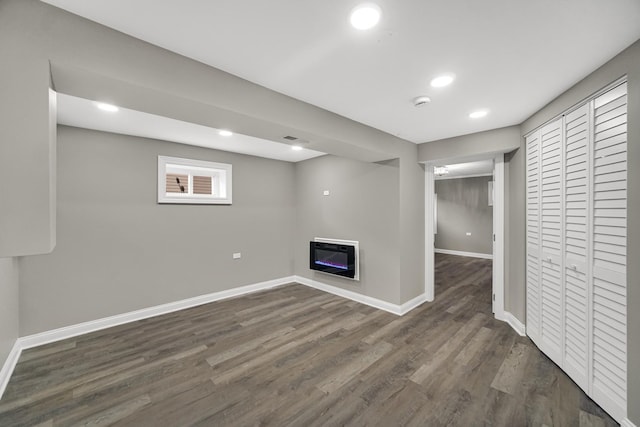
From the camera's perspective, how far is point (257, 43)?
1.53 metres

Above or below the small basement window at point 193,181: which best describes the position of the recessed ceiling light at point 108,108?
above

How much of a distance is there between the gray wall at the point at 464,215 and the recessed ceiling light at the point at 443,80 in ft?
22.9

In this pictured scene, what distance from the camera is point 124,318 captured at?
329 cm

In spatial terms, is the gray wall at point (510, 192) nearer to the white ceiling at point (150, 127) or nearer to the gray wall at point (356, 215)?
the gray wall at point (356, 215)

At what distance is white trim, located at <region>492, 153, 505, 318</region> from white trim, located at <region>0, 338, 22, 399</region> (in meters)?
5.13

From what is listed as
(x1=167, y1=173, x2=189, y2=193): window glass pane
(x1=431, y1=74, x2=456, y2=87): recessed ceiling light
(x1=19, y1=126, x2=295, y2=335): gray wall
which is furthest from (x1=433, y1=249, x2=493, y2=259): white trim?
(x1=167, y1=173, x2=189, y2=193): window glass pane

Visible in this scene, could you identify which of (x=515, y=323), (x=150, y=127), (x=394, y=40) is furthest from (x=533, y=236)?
(x=150, y=127)

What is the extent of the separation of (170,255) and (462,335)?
13.2 feet

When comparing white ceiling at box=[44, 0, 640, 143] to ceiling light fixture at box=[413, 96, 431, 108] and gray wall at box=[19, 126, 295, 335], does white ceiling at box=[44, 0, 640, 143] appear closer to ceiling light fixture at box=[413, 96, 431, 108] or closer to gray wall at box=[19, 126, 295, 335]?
ceiling light fixture at box=[413, 96, 431, 108]

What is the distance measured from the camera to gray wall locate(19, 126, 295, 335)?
2.94m

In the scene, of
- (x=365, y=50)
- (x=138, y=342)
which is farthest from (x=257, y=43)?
(x=138, y=342)

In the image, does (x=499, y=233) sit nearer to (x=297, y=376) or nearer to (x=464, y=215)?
(x=297, y=376)

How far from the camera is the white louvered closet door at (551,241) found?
2.28 metres

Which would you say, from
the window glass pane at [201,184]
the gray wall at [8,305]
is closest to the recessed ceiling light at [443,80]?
the window glass pane at [201,184]
